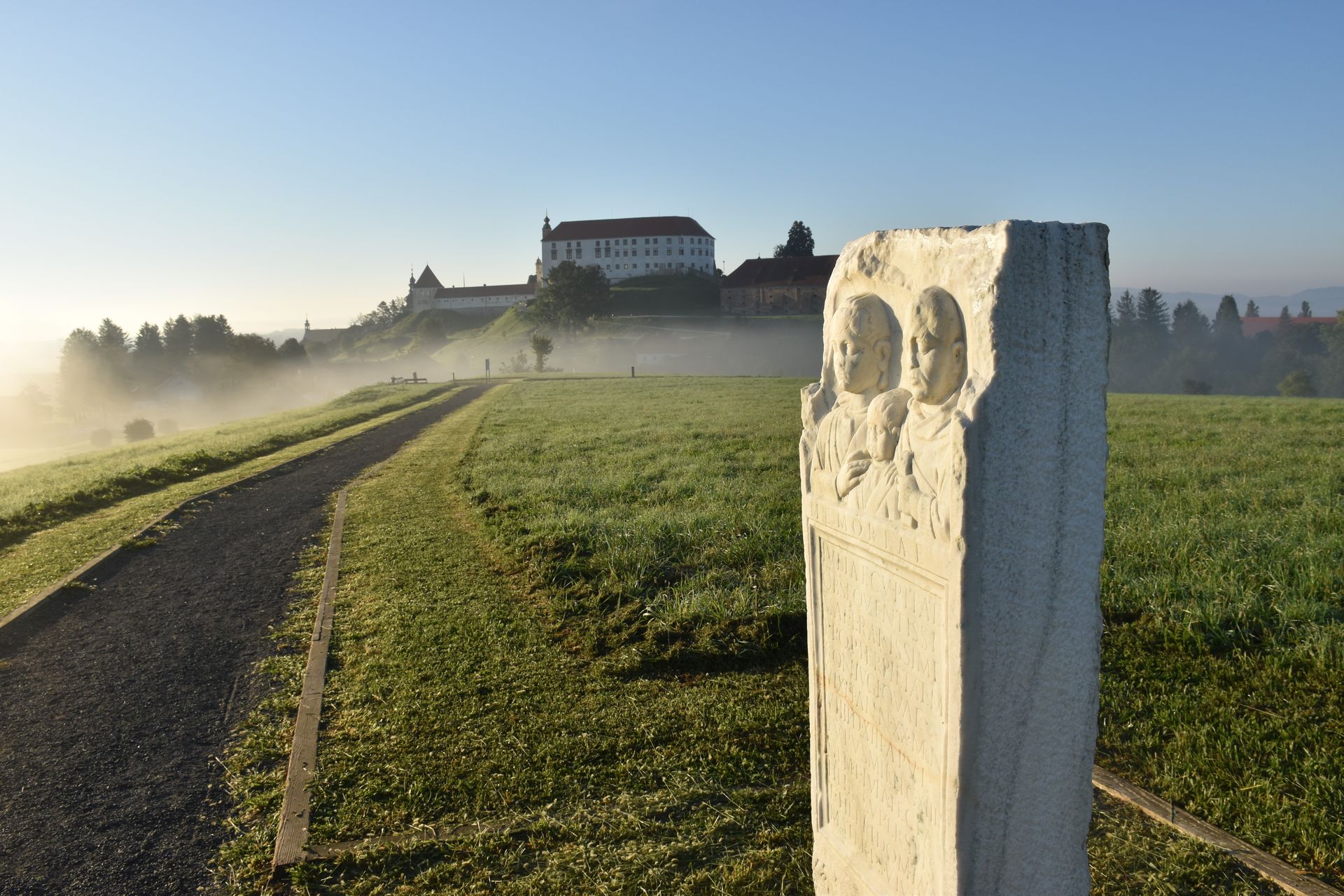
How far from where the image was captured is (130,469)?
13711mm

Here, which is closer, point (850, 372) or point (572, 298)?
point (850, 372)

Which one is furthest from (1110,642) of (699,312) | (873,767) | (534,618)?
(699,312)

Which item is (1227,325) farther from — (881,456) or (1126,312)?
(881,456)

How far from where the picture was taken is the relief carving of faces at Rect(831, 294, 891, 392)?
2771mm

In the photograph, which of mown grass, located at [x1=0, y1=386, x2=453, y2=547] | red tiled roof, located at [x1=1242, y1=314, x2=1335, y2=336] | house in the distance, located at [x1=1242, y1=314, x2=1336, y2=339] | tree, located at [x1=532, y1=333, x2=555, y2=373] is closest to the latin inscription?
mown grass, located at [x1=0, y1=386, x2=453, y2=547]

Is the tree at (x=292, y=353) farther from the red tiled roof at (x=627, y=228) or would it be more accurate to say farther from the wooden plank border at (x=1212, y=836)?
the wooden plank border at (x=1212, y=836)

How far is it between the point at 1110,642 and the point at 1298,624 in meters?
1.01

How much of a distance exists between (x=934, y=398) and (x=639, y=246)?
10317 cm

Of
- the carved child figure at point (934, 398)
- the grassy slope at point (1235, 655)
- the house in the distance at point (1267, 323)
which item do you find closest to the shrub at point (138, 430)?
the grassy slope at point (1235, 655)

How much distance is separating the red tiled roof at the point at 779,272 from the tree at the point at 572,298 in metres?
21.7

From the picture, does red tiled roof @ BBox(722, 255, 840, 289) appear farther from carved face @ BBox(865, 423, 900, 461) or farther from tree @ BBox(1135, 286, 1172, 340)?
carved face @ BBox(865, 423, 900, 461)

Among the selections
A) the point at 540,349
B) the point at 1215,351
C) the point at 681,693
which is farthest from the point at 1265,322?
the point at 681,693

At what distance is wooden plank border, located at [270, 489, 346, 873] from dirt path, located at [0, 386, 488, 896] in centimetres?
32

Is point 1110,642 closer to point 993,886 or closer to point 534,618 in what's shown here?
point 993,886
